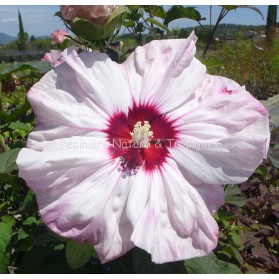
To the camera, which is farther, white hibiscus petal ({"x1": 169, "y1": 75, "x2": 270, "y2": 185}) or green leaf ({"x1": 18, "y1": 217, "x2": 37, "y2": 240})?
green leaf ({"x1": 18, "y1": 217, "x2": 37, "y2": 240})

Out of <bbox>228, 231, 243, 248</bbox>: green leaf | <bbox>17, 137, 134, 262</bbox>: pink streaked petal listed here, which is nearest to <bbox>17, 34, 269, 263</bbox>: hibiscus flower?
<bbox>17, 137, 134, 262</bbox>: pink streaked petal

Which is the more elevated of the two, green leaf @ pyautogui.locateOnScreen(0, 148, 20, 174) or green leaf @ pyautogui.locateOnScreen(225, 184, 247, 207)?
green leaf @ pyautogui.locateOnScreen(0, 148, 20, 174)

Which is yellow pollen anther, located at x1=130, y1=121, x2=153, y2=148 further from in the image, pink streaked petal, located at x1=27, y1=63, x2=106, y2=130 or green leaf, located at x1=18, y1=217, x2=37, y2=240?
green leaf, located at x1=18, y1=217, x2=37, y2=240

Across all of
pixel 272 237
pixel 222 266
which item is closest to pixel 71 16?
pixel 222 266

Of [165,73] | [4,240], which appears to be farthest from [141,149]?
[4,240]

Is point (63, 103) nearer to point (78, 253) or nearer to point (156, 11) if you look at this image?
point (78, 253)

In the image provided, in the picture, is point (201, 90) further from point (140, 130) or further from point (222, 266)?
point (222, 266)
